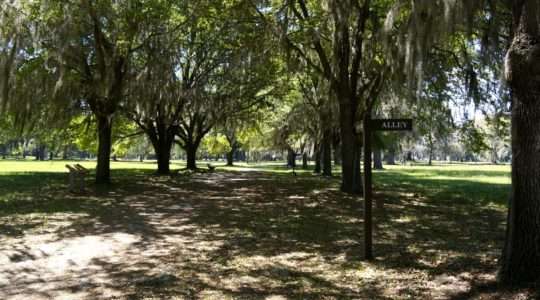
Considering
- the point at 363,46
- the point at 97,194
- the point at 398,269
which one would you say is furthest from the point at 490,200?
the point at 97,194

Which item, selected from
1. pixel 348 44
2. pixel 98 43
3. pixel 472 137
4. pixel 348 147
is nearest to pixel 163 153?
pixel 98 43

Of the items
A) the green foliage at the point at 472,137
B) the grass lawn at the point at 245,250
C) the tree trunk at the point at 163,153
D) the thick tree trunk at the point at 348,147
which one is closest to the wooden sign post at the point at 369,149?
the grass lawn at the point at 245,250

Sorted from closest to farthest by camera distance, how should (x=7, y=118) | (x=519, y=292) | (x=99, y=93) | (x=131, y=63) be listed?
(x=519, y=292) → (x=99, y=93) → (x=131, y=63) → (x=7, y=118)

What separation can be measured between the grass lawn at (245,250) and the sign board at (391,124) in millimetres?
1706

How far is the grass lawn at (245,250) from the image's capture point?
4.52 m

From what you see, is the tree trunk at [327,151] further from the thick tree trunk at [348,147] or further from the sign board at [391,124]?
the sign board at [391,124]

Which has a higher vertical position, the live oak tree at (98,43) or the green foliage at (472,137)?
the live oak tree at (98,43)

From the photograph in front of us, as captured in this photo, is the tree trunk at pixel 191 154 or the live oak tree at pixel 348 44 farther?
the tree trunk at pixel 191 154

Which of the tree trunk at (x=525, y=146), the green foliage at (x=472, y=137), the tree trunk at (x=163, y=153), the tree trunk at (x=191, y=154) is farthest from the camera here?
the tree trunk at (x=191, y=154)

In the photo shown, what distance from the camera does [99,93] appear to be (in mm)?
13234

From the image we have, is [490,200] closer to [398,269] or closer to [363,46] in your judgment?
[363,46]

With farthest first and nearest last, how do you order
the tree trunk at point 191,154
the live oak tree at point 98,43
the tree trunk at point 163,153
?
the tree trunk at point 191,154 → the tree trunk at point 163,153 → the live oak tree at point 98,43

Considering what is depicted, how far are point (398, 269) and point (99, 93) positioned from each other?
1091cm

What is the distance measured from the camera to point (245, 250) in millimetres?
6242
